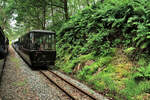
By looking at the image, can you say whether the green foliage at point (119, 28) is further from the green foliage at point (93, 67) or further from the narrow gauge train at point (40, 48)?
the narrow gauge train at point (40, 48)

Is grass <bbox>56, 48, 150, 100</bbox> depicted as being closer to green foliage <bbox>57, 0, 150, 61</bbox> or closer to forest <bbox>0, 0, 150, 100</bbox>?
forest <bbox>0, 0, 150, 100</bbox>

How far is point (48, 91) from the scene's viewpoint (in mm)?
5242

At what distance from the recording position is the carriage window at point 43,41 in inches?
357

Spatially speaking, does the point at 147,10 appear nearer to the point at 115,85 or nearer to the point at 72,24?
the point at 115,85

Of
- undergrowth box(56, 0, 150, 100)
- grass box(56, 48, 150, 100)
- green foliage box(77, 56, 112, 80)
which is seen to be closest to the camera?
grass box(56, 48, 150, 100)

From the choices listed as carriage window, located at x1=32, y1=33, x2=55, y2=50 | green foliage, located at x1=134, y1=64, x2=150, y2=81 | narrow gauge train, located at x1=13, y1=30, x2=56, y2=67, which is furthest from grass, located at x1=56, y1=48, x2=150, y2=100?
carriage window, located at x1=32, y1=33, x2=55, y2=50

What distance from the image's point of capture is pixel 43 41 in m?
9.30

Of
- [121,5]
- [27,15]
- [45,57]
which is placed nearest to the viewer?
[121,5]

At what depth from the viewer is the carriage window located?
9.06 meters

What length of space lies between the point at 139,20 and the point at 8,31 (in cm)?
4749

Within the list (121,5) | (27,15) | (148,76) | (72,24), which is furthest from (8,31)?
(148,76)

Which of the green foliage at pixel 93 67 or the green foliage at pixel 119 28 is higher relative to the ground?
the green foliage at pixel 119 28

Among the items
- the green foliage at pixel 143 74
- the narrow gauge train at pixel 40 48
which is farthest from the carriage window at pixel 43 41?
the green foliage at pixel 143 74

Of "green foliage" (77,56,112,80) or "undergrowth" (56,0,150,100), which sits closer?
"undergrowth" (56,0,150,100)
